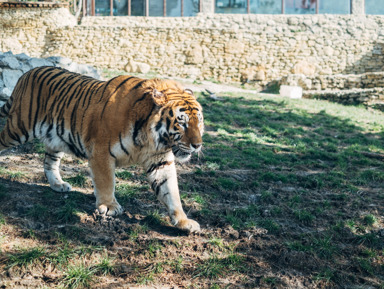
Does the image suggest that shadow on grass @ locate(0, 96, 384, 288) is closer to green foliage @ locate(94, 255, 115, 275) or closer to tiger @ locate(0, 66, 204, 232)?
green foliage @ locate(94, 255, 115, 275)

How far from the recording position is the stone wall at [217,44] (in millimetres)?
21453

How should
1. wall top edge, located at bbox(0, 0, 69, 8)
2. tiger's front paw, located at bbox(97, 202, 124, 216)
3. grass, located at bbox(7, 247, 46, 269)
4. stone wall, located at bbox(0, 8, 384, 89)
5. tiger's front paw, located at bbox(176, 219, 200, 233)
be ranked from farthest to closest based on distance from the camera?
wall top edge, located at bbox(0, 0, 69, 8) < stone wall, located at bbox(0, 8, 384, 89) < tiger's front paw, located at bbox(97, 202, 124, 216) < tiger's front paw, located at bbox(176, 219, 200, 233) < grass, located at bbox(7, 247, 46, 269)

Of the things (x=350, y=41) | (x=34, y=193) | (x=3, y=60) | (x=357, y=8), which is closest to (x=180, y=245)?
(x=34, y=193)

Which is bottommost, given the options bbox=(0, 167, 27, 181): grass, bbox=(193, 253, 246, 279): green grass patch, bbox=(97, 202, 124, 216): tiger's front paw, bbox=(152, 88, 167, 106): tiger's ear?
bbox=(193, 253, 246, 279): green grass patch

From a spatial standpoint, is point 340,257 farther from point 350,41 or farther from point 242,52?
point 350,41

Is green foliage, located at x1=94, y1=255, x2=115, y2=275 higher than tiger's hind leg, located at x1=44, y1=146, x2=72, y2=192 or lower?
lower

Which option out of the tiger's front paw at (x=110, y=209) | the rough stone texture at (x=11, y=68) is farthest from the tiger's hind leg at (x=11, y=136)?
the rough stone texture at (x=11, y=68)

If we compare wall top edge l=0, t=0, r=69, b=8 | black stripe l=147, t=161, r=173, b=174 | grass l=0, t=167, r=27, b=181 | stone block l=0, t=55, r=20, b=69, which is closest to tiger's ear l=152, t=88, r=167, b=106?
black stripe l=147, t=161, r=173, b=174

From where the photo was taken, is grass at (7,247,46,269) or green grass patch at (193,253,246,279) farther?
green grass patch at (193,253,246,279)

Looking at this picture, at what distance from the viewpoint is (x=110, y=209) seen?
457 cm

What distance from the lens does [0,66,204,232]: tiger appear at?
4.09 metres

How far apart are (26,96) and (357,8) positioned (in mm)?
22756

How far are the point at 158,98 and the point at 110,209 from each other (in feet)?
4.35

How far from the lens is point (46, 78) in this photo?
17.2 ft
